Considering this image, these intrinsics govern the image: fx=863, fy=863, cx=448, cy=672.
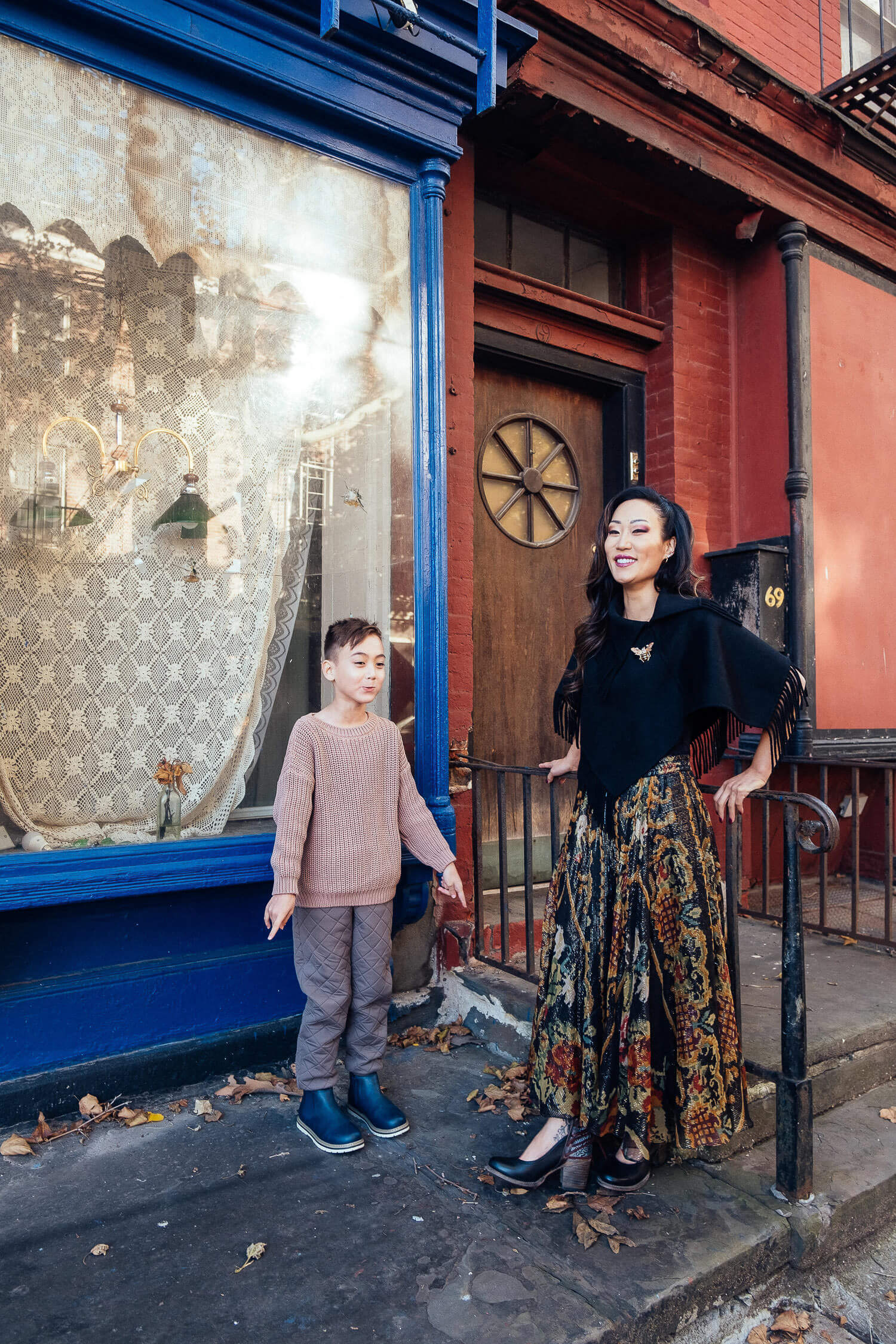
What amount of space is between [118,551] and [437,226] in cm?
197

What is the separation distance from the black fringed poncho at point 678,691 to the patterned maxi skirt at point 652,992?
10 cm

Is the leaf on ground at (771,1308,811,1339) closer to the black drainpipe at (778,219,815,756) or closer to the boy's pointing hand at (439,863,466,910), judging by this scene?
the boy's pointing hand at (439,863,466,910)

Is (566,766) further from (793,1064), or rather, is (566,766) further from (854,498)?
(854,498)

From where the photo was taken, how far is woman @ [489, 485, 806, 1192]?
239 centimetres

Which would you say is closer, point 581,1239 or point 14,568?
point 581,1239

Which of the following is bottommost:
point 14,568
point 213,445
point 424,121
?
point 14,568

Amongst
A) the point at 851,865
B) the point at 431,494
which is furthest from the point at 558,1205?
the point at 851,865

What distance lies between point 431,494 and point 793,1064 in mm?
2478

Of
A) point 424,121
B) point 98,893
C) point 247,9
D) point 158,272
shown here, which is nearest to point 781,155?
point 424,121

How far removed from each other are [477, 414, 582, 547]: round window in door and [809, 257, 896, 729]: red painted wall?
5.23 ft

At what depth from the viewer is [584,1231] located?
7.44 ft

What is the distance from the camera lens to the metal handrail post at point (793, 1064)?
2.47 meters

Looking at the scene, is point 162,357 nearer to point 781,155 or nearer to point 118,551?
point 118,551

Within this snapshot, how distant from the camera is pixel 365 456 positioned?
11.9 ft
